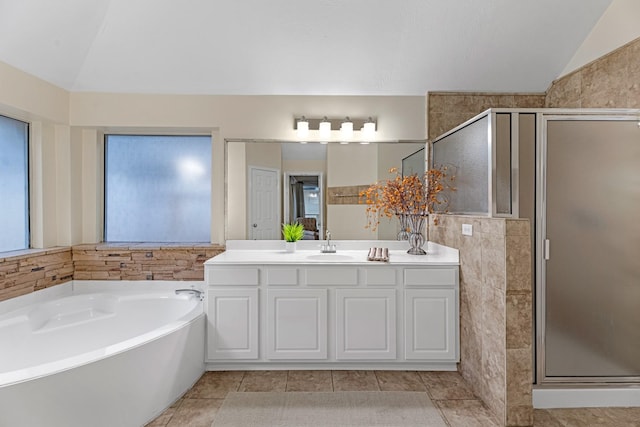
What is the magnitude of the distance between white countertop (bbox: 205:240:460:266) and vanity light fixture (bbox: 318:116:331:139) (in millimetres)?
994

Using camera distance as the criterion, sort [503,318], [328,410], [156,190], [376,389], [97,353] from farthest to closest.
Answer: [156,190] → [376,389] → [328,410] → [503,318] → [97,353]

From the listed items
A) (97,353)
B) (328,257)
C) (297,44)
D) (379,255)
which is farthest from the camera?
(328,257)

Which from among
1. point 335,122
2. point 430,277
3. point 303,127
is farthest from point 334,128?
point 430,277

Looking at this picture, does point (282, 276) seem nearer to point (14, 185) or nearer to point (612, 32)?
point (14, 185)

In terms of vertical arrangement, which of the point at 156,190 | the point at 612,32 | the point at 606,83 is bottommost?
the point at 156,190

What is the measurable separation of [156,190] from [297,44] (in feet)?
6.41

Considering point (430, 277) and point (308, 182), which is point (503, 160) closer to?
point (430, 277)

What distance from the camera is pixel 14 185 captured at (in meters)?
3.12

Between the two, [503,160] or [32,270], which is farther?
[32,270]

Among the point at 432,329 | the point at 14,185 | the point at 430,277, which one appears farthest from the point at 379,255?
the point at 14,185

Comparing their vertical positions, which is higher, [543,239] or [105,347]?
[543,239]

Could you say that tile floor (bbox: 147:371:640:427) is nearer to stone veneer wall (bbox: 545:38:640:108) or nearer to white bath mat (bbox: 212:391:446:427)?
white bath mat (bbox: 212:391:446:427)

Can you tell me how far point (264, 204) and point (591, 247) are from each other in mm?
2521

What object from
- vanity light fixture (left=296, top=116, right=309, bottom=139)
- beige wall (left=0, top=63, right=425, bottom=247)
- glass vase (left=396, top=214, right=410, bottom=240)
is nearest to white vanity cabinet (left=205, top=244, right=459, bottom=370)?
glass vase (left=396, top=214, right=410, bottom=240)
